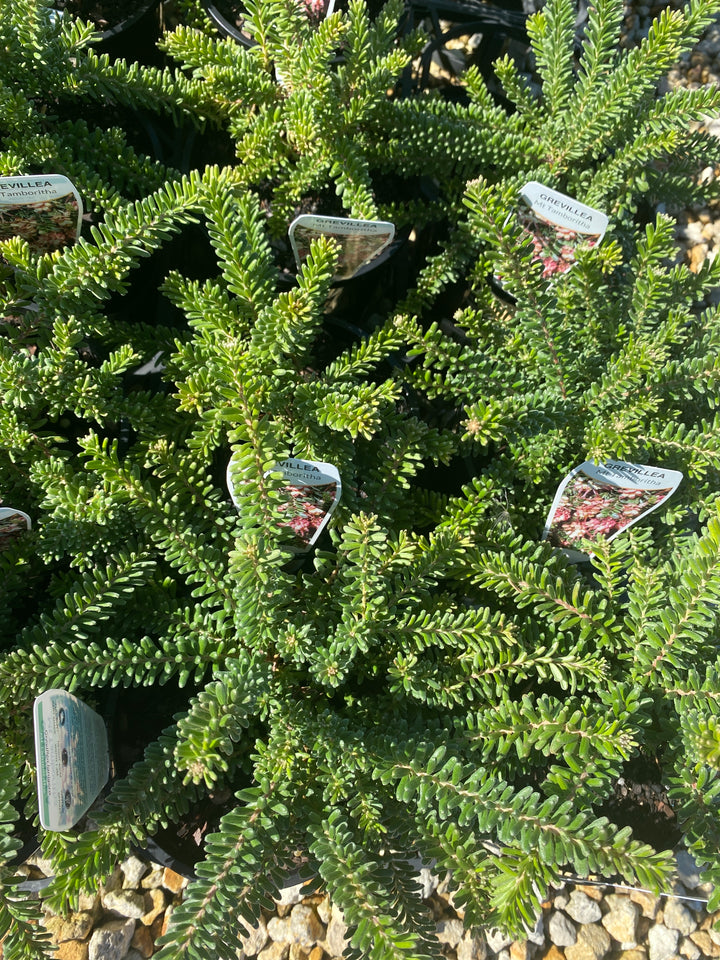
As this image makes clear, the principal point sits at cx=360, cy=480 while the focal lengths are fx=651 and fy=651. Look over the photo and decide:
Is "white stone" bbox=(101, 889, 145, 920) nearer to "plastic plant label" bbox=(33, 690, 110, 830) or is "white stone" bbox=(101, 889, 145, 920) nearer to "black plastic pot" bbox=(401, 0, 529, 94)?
"plastic plant label" bbox=(33, 690, 110, 830)

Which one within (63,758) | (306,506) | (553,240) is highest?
(553,240)

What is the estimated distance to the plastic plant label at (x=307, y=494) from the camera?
89 cm

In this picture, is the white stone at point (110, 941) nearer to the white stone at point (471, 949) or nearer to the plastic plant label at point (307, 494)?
the white stone at point (471, 949)

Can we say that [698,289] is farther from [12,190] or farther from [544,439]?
[12,190]

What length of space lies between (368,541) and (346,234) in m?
0.54

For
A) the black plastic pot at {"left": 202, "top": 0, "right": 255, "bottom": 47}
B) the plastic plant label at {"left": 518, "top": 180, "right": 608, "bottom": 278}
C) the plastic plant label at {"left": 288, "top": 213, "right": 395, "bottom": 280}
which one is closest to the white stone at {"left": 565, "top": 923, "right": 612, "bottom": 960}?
the plastic plant label at {"left": 518, "top": 180, "right": 608, "bottom": 278}

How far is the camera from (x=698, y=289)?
114 centimetres

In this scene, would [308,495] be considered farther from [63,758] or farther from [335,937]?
[335,937]

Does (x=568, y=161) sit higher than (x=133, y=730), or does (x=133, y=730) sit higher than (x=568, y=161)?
(x=568, y=161)

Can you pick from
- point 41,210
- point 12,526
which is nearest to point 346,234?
point 41,210

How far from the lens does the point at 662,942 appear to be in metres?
1.44

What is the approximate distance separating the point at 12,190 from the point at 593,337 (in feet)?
3.04

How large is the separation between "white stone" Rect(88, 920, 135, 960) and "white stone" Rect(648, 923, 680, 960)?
112cm

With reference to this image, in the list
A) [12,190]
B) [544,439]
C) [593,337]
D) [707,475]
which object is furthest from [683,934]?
[12,190]
